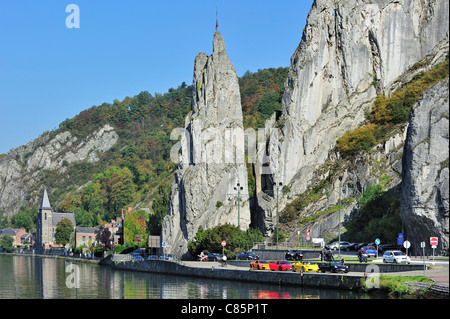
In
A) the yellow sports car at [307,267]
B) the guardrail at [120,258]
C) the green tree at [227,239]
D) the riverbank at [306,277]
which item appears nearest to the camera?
the riverbank at [306,277]

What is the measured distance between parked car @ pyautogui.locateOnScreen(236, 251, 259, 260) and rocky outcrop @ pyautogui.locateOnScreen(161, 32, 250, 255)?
11.5m

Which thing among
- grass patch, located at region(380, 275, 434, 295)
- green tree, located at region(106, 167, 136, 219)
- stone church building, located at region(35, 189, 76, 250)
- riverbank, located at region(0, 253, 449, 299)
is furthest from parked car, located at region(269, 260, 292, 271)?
stone church building, located at region(35, 189, 76, 250)

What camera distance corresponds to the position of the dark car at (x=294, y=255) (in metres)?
68.3

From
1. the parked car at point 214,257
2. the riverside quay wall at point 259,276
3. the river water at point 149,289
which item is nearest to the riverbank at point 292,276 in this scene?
the riverside quay wall at point 259,276

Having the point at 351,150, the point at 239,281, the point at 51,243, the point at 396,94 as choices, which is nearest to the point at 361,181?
the point at 351,150

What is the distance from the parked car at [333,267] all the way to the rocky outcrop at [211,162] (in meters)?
32.9

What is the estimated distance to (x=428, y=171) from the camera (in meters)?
60.3

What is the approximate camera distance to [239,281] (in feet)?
209

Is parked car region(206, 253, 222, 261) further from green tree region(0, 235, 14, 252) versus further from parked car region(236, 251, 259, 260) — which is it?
green tree region(0, 235, 14, 252)

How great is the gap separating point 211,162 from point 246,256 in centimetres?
2415

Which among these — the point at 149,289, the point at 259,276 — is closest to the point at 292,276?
the point at 259,276

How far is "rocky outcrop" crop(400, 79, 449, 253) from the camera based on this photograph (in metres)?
58.5

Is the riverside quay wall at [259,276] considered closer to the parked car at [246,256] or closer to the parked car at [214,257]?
the parked car at [214,257]

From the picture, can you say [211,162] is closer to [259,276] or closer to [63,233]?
[259,276]
